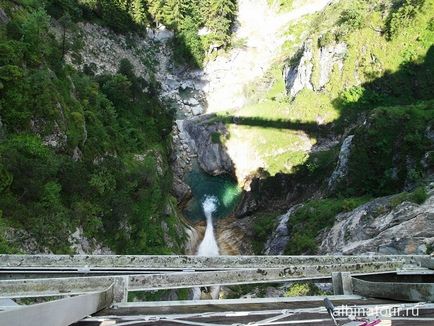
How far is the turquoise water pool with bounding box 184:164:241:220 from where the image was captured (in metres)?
33.7

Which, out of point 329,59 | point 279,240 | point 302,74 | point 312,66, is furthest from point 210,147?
point 279,240

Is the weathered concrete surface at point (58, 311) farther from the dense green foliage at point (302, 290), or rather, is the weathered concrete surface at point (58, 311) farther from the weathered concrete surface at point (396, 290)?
the dense green foliage at point (302, 290)

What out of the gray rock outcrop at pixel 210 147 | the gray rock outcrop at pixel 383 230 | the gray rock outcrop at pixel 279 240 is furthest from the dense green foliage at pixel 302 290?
the gray rock outcrop at pixel 210 147

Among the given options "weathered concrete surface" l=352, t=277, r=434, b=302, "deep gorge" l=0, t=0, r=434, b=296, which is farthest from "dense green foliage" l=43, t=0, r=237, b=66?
"weathered concrete surface" l=352, t=277, r=434, b=302

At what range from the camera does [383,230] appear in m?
16.3

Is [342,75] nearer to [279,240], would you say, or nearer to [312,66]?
[312,66]

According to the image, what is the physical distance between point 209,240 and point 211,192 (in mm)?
8570

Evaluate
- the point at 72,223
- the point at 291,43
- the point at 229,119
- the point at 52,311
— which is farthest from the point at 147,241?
the point at 291,43

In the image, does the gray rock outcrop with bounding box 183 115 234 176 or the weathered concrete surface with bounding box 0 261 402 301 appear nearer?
the weathered concrete surface with bounding box 0 261 402 301

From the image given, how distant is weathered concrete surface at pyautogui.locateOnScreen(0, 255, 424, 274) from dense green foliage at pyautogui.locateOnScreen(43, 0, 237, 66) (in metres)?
48.7

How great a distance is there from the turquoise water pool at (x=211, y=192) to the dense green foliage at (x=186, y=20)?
70.0 ft

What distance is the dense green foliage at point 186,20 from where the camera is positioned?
51500 mm

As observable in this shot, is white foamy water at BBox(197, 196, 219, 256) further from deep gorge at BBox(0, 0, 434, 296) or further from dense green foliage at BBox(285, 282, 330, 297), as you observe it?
dense green foliage at BBox(285, 282, 330, 297)

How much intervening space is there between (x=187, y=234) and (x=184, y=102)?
2685 centimetres
